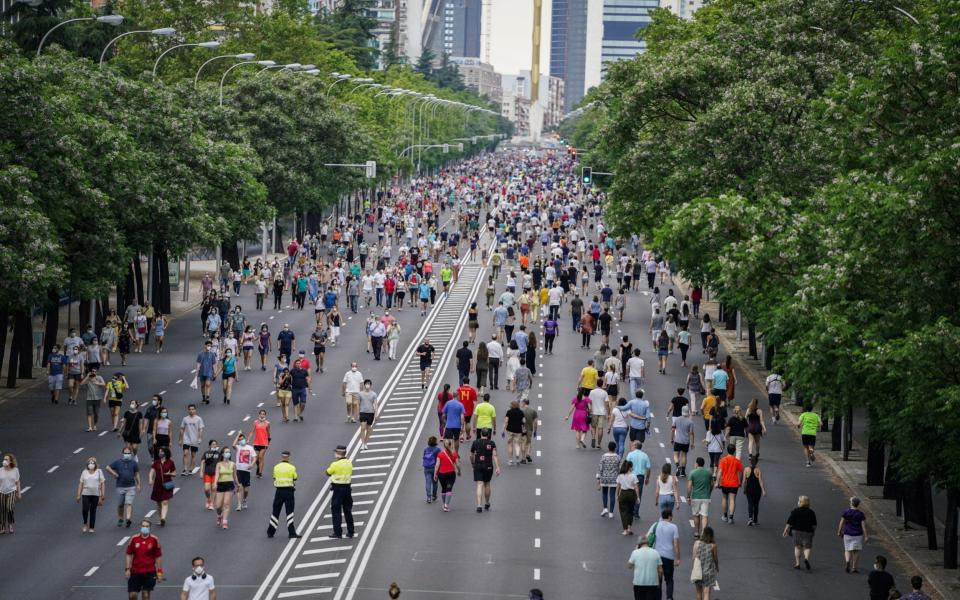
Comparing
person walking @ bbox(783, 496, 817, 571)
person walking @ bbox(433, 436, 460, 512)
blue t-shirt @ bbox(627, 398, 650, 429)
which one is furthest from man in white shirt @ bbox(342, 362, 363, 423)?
person walking @ bbox(783, 496, 817, 571)

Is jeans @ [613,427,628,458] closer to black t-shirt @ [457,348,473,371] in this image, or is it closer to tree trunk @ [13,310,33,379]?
black t-shirt @ [457,348,473,371]

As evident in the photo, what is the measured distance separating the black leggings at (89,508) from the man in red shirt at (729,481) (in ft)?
34.2

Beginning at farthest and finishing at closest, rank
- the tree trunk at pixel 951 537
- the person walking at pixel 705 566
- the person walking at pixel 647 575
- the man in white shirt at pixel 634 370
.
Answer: the man in white shirt at pixel 634 370
the tree trunk at pixel 951 537
the person walking at pixel 705 566
the person walking at pixel 647 575

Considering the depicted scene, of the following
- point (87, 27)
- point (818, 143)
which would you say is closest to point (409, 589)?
point (818, 143)

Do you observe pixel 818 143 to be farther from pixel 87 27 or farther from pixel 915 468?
pixel 87 27

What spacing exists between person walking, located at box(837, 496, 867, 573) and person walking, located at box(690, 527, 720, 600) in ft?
12.9

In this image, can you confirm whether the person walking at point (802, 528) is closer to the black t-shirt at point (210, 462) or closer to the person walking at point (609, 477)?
the person walking at point (609, 477)

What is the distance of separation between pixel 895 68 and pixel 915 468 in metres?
6.49

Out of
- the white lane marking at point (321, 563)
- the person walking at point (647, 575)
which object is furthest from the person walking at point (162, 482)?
the person walking at point (647, 575)

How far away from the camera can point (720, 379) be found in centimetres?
3803

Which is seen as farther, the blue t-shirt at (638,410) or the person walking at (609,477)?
the blue t-shirt at (638,410)

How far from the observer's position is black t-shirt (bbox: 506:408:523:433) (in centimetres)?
3138

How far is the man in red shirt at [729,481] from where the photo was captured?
27938mm

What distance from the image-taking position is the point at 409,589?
76.0 feet
